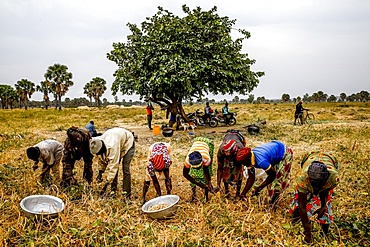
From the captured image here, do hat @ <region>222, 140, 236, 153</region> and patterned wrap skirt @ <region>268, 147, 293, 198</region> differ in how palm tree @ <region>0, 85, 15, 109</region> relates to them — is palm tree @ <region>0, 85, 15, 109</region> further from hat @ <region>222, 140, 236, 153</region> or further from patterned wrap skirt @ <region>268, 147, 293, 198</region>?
patterned wrap skirt @ <region>268, 147, 293, 198</region>

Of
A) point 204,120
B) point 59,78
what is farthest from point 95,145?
point 59,78

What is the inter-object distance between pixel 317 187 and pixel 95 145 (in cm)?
299

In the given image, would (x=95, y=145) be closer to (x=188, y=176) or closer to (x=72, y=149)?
(x=72, y=149)

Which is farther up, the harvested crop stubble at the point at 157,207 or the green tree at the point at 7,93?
the green tree at the point at 7,93

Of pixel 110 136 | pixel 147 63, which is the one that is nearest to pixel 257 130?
pixel 147 63

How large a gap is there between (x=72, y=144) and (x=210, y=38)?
31.1 feet

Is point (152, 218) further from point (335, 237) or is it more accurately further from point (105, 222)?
point (335, 237)

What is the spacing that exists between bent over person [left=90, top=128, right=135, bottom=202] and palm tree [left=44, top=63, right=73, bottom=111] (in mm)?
42652

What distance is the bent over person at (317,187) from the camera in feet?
9.22

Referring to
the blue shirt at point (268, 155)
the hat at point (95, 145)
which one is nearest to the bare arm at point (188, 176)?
the blue shirt at point (268, 155)

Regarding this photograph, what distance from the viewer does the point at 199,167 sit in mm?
3963

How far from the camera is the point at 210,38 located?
40.2ft

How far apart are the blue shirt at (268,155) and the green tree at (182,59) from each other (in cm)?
709

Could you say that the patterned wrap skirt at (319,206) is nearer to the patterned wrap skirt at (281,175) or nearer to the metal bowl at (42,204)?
the patterned wrap skirt at (281,175)
